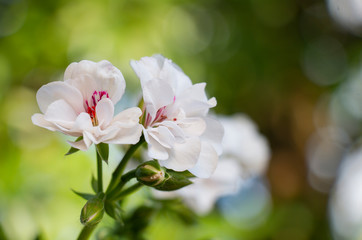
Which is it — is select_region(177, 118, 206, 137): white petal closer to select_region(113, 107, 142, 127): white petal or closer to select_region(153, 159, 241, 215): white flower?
select_region(113, 107, 142, 127): white petal

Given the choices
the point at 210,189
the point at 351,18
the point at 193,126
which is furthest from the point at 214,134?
the point at 351,18

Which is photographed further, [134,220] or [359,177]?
[359,177]

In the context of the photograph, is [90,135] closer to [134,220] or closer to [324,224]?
[134,220]

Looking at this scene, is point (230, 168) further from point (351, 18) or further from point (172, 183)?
point (351, 18)

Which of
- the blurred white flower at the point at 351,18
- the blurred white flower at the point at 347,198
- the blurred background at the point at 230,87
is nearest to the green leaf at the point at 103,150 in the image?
the blurred background at the point at 230,87

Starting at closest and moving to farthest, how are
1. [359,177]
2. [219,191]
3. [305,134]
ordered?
[219,191], [359,177], [305,134]

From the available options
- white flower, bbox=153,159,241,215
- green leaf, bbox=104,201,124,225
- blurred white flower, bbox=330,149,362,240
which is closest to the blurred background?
blurred white flower, bbox=330,149,362,240

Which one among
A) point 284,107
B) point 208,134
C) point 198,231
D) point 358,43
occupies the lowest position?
point 284,107

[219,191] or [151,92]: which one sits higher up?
[151,92]

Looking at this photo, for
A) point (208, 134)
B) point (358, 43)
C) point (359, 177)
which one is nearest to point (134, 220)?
point (208, 134)
